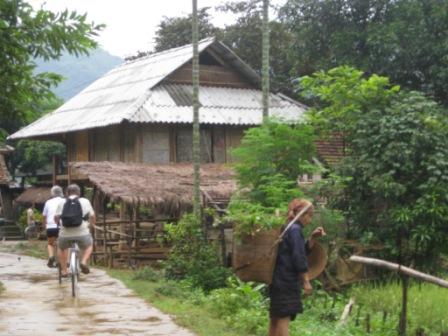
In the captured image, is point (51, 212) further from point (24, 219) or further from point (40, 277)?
point (24, 219)

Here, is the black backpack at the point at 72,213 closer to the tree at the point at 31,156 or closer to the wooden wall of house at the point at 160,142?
the wooden wall of house at the point at 160,142

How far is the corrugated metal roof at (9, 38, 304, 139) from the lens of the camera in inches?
1008

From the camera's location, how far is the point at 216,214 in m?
17.0

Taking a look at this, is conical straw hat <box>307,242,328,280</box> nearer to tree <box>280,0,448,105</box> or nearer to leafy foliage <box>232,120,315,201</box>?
leafy foliage <box>232,120,315,201</box>

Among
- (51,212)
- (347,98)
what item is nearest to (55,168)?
(51,212)

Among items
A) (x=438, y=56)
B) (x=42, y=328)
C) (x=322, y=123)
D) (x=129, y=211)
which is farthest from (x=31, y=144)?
(x=42, y=328)

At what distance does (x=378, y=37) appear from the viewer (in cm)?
2358

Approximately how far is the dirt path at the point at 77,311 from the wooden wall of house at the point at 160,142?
11175mm

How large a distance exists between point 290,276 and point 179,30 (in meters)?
30.6

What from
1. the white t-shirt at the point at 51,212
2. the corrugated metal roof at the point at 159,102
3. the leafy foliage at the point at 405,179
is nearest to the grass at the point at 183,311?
the white t-shirt at the point at 51,212

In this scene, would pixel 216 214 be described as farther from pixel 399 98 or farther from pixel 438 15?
pixel 438 15

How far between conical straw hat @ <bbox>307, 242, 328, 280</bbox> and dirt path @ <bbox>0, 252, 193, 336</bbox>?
1710mm

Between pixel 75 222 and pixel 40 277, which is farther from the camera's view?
pixel 40 277

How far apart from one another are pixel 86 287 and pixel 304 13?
15085mm
